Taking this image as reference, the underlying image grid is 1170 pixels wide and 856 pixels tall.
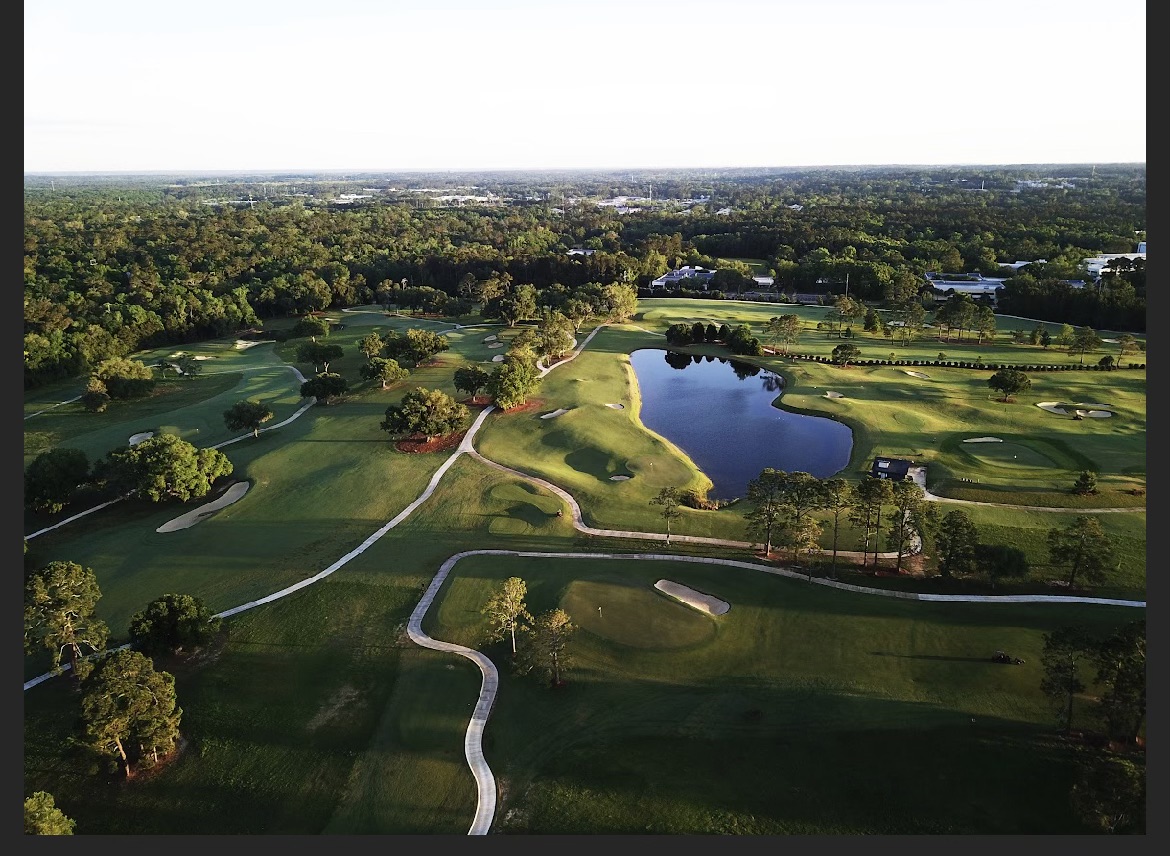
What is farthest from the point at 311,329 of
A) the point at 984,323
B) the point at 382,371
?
the point at 984,323

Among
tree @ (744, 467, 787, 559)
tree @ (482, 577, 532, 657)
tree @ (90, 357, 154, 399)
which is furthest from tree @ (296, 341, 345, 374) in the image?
tree @ (744, 467, 787, 559)

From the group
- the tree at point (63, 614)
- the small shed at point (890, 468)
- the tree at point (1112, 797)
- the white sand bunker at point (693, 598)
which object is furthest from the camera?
the small shed at point (890, 468)

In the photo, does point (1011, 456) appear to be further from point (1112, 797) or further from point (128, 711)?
point (128, 711)

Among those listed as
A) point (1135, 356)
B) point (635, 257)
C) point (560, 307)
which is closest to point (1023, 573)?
point (1135, 356)

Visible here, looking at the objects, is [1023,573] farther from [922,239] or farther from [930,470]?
[922,239]

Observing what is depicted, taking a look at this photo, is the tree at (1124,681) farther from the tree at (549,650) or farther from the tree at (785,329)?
the tree at (785,329)

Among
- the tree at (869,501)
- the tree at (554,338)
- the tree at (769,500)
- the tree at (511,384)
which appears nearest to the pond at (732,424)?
the tree at (554,338)
